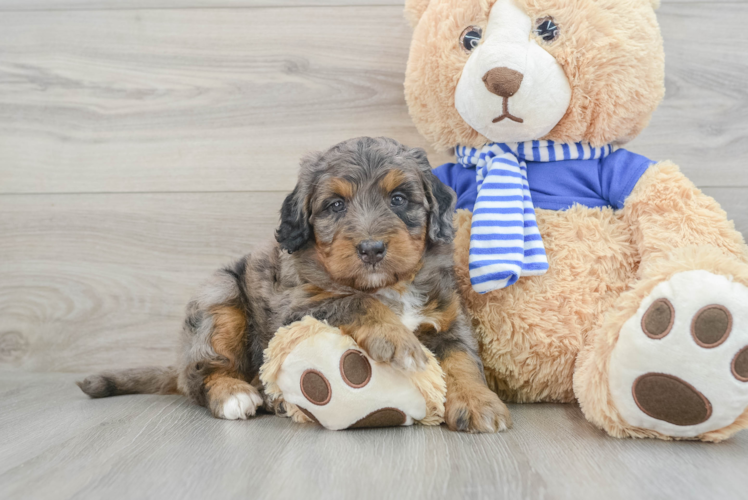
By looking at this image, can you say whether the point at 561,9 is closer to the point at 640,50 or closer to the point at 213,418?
the point at 640,50

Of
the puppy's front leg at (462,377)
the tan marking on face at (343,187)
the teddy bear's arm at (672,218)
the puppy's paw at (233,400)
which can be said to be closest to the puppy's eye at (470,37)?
the tan marking on face at (343,187)

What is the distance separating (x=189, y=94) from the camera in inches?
116

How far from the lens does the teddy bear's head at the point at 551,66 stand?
2037 mm

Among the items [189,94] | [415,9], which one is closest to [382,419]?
[415,9]

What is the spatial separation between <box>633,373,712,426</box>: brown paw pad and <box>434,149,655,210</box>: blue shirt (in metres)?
0.79

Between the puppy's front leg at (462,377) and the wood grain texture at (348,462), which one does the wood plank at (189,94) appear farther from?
the wood grain texture at (348,462)

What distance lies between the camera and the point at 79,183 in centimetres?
300

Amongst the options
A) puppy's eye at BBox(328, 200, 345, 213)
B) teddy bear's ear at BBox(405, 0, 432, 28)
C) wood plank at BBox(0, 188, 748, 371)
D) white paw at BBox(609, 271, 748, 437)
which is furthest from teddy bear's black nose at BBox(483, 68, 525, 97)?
wood plank at BBox(0, 188, 748, 371)

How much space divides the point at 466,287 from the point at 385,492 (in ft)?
3.50

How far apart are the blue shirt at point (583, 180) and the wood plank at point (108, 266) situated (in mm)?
1322

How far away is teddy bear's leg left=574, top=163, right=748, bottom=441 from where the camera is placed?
5.08ft

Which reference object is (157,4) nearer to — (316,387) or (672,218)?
(316,387)

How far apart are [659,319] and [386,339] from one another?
759 millimetres

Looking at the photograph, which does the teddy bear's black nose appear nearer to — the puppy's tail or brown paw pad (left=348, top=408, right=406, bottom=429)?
brown paw pad (left=348, top=408, right=406, bottom=429)
